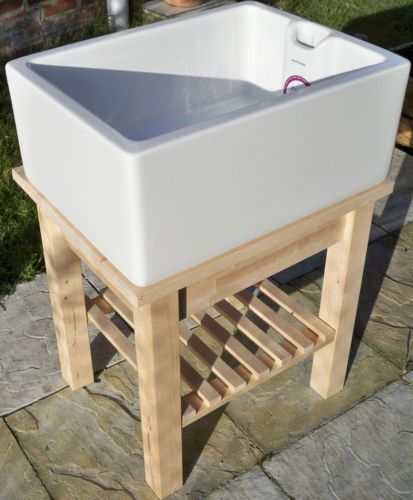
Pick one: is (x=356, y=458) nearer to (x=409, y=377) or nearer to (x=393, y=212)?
(x=409, y=377)

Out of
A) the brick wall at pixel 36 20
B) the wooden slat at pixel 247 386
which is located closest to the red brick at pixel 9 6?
the brick wall at pixel 36 20

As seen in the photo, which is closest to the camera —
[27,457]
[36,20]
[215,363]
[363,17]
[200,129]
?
[200,129]

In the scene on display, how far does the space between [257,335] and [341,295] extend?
26cm

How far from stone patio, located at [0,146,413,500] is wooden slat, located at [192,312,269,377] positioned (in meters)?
0.24

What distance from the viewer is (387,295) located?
2596 millimetres

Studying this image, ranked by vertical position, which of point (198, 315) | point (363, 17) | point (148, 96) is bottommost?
point (363, 17)

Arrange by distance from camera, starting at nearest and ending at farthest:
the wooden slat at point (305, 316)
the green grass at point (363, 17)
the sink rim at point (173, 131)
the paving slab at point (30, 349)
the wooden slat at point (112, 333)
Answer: the sink rim at point (173, 131)
the wooden slat at point (112, 333)
the wooden slat at point (305, 316)
the paving slab at point (30, 349)
the green grass at point (363, 17)

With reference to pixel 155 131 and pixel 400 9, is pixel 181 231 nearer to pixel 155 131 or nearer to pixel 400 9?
pixel 155 131

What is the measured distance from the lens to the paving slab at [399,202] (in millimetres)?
2969

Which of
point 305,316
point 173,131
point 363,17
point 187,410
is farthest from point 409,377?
point 363,17

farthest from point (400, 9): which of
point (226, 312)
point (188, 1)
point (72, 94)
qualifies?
point (72, 94)

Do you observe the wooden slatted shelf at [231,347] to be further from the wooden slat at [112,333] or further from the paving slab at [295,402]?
A: the paving slab at [295,402]

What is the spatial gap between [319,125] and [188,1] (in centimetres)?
268

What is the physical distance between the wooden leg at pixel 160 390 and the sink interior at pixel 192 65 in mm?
444
